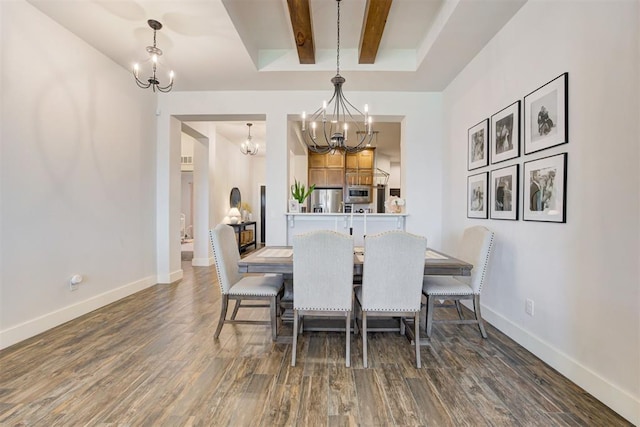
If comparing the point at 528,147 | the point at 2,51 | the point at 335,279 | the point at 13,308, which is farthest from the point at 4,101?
the point at 528,147

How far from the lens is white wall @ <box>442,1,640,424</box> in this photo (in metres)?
1.54

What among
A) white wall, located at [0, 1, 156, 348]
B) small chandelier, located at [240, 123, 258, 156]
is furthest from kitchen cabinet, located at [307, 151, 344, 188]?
white wall, located at [0, 1, 156, 348]

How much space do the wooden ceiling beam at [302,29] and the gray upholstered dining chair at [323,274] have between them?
6.41ft

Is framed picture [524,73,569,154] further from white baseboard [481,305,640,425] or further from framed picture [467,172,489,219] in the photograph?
white baseboard [481,305,640,425]

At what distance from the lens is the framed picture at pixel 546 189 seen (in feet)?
6.43

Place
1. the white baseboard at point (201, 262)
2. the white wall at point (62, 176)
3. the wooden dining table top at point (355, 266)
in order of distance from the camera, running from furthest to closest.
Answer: the white baseboard at point (201, 262), the white wall at point (62, 176), the wooden dining table top at point (355, 266)

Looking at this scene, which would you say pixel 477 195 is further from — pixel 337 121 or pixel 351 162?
pixel 351 162

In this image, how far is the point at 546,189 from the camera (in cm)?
211

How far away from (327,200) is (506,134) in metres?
5.03

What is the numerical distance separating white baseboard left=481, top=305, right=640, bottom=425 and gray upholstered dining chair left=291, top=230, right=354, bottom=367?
4.65 ft

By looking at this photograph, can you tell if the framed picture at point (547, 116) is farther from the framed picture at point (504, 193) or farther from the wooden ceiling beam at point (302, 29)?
the wooden ceiling beam at point (302, 29)

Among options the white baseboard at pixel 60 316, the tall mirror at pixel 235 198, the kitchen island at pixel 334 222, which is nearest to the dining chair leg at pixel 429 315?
the kitchen island at pixel 334 222

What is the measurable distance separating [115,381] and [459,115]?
4142 millimetres

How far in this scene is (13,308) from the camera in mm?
2334
